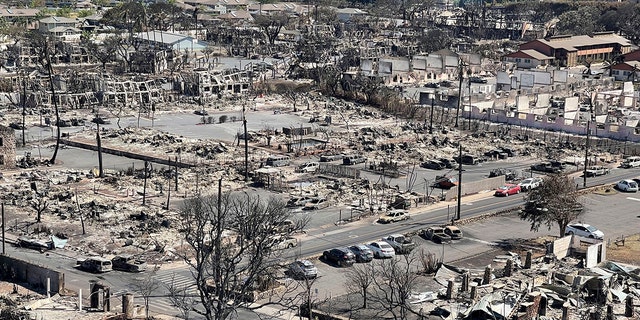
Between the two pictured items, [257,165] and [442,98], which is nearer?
[257,165]

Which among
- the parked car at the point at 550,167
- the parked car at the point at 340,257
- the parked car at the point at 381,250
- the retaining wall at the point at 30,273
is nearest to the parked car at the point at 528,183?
the parked car at the point at 550,167

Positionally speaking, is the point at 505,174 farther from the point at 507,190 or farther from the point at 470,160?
the point at 470,160

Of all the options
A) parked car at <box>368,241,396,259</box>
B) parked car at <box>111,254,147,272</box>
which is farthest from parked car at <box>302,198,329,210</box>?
parked car at <box>111,254,147,272</box>

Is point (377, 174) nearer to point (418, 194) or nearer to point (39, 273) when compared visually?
point (418, 194)

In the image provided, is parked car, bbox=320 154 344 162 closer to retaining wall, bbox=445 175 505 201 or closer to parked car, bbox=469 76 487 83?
retaining wall, bbox=445 175 505 201

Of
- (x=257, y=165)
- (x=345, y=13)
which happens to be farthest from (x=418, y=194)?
(x=345, y=13)

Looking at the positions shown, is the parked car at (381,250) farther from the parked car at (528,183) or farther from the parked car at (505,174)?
the parked car at (505,174)
